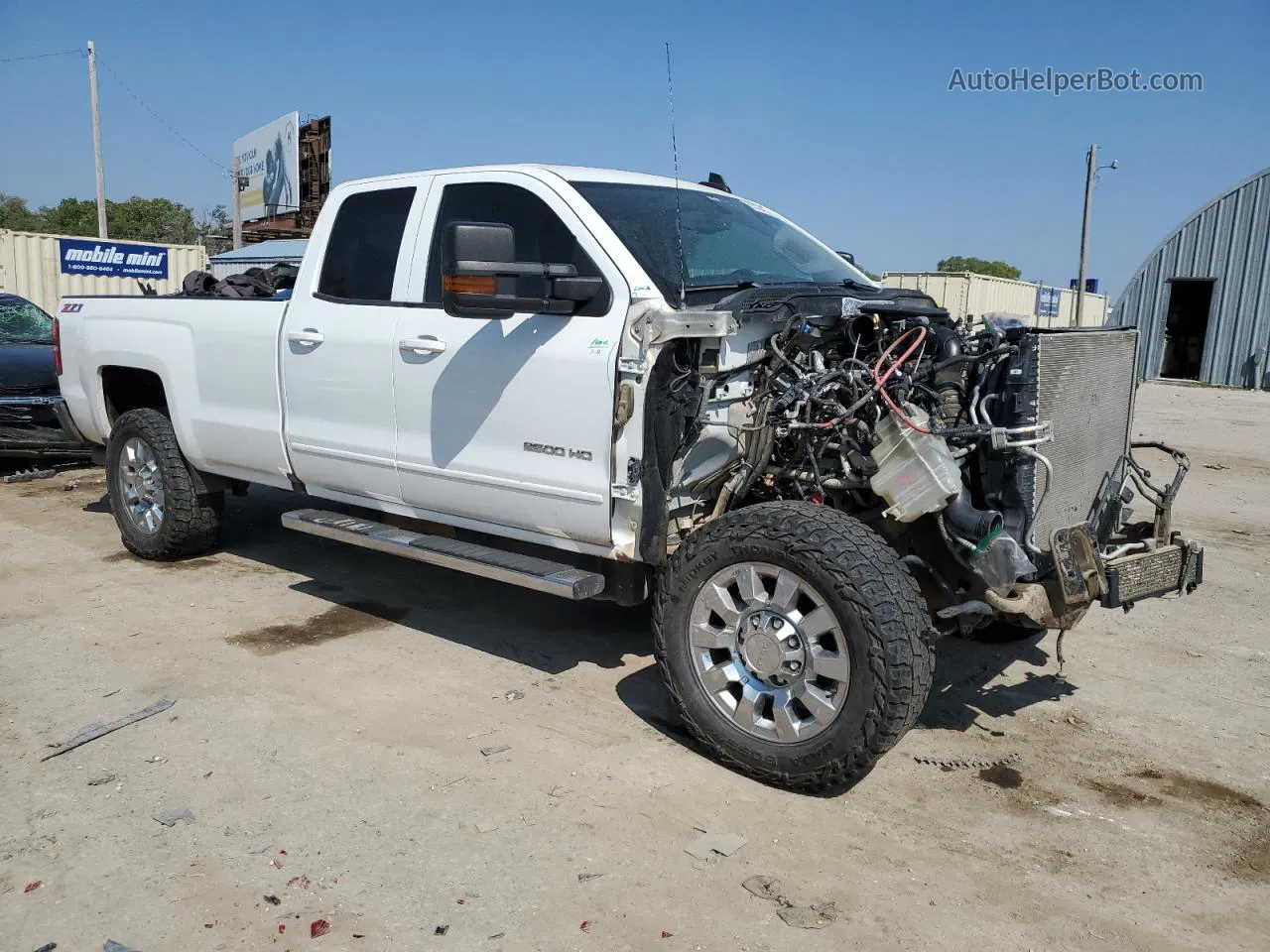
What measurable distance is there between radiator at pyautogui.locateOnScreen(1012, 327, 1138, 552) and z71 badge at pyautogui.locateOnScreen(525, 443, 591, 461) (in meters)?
1.64

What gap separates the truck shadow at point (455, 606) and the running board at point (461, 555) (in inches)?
23.6

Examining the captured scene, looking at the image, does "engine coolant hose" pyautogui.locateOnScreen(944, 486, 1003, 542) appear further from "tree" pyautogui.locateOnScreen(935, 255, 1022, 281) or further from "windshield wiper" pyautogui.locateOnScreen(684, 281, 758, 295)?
"tree" pyautogui.locateOnScreen(935, 255, 1022, 281)

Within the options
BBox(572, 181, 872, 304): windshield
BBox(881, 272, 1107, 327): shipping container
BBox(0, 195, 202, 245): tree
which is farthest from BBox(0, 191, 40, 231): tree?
BBox(572, 181, 872, 304): windshield

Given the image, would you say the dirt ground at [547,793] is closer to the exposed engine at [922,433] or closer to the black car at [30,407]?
the exposed engine at [922,433]

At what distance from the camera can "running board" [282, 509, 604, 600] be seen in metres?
4.03

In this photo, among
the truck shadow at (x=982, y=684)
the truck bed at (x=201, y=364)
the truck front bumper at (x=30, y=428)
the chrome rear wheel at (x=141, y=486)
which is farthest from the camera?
the truck front bumper at (x=30, y=428)

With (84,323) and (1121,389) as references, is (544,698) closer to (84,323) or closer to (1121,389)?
(1121,389)

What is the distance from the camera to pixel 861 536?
348cm

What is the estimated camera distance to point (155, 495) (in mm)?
6250

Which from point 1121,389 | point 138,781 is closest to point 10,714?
point 138,781

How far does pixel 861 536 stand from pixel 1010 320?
1.16 meters

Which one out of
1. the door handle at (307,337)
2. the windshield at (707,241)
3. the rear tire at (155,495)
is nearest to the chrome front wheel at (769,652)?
the windshield at (707,241)

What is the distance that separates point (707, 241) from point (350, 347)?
1761 mm

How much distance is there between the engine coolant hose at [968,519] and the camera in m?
3.47
